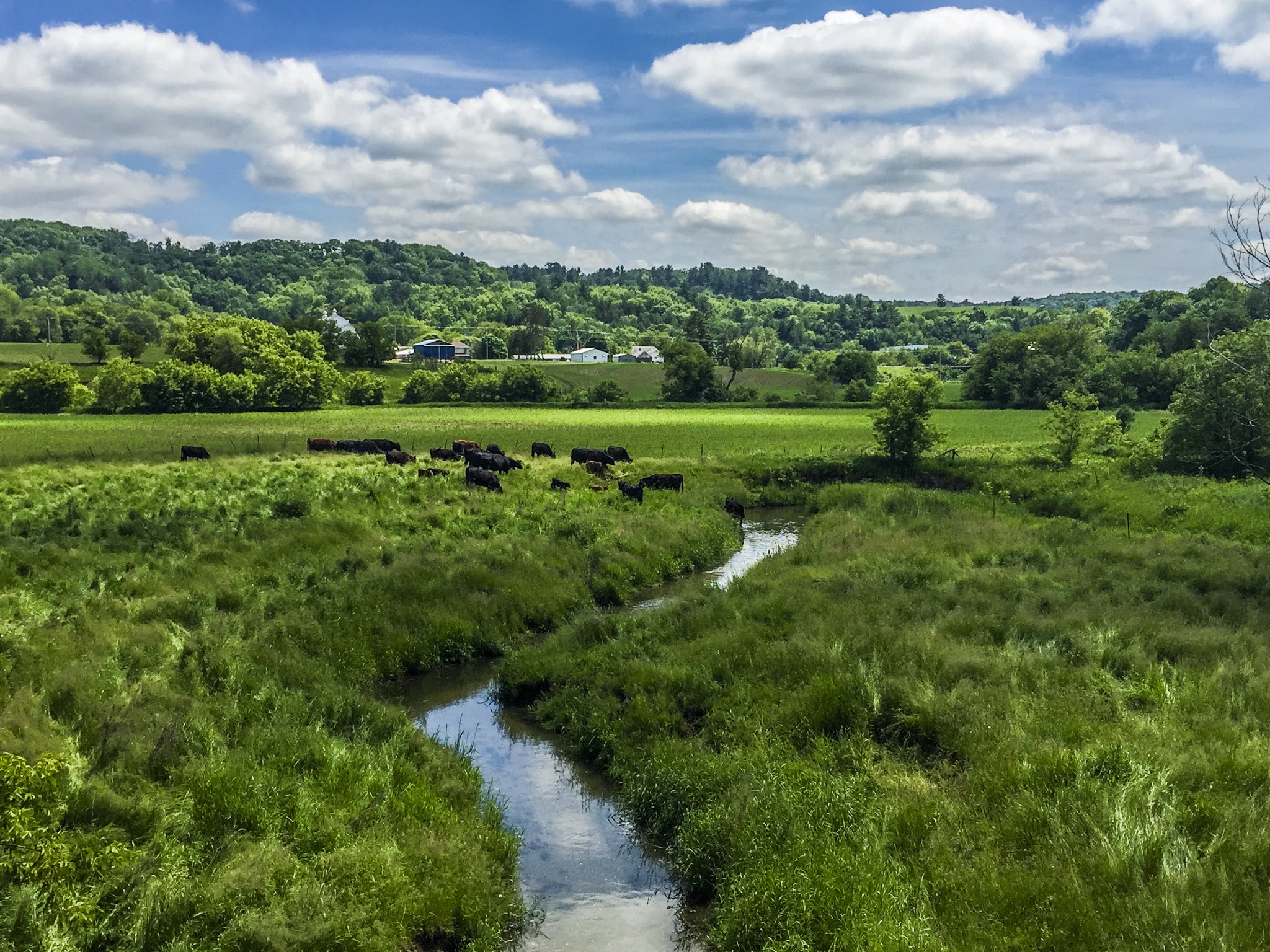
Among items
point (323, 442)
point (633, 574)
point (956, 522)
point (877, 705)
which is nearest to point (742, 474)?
point (956, 522)

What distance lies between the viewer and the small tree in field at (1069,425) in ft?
138

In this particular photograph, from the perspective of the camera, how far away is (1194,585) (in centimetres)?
1878

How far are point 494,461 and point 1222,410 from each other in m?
32.2

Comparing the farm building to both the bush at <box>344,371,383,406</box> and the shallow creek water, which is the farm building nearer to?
the bush at <box>344,371,383,406</box>

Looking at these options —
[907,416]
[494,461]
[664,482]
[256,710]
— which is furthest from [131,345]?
[256,710]

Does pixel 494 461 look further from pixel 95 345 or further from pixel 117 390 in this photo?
pixel 95 345

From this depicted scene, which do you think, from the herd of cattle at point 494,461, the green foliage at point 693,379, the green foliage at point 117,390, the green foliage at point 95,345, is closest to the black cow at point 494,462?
the herd of cattle at point 494,461

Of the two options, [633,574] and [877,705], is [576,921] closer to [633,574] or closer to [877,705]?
Result: [877,705]

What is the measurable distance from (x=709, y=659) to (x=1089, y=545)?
49.3 ft

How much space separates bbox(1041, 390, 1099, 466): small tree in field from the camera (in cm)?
4194

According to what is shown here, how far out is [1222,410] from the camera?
119 feet

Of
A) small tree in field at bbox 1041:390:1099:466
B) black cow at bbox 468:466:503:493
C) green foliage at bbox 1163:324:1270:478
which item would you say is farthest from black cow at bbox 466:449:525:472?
→ green foliage at bbox 1163:324:1270:478

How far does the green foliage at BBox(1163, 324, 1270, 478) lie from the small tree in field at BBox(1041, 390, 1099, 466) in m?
3.82

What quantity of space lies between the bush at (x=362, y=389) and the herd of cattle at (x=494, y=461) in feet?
166
